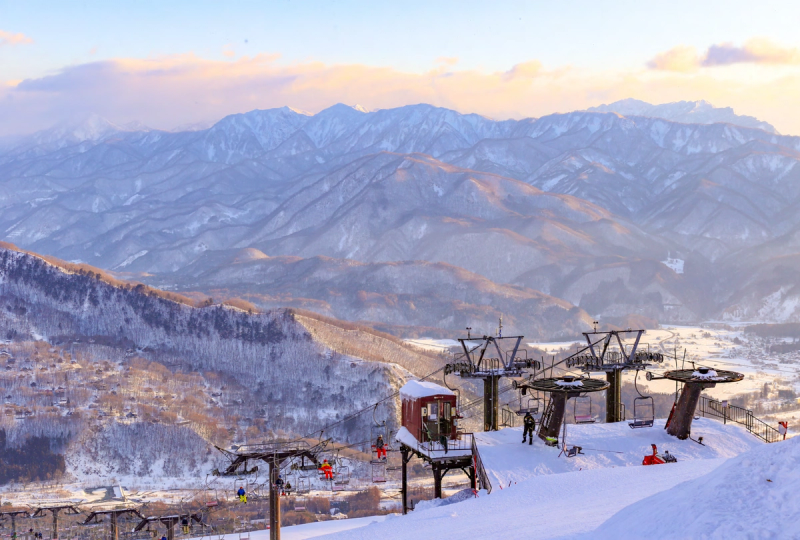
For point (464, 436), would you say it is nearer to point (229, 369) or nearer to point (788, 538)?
point (788, 538)

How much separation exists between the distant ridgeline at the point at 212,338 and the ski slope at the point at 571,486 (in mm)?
69543

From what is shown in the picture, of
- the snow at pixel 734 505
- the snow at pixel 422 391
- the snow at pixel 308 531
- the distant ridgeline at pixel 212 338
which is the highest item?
the snow at pixel 734 505

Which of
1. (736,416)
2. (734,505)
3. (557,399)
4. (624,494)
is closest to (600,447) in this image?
(557,399)

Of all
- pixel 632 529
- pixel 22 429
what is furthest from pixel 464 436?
pixel 22 429

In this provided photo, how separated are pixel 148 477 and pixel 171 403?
21.1m

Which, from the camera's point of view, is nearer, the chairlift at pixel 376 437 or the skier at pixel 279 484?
the skier at pixel 279 484

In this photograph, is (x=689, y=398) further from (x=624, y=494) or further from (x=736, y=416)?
(x=624, y=494)

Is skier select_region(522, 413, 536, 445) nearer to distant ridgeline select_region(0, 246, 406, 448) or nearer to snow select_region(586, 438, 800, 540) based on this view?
snow select_region(586, 438, 800, 540)

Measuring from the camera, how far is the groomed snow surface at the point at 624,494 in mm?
16922

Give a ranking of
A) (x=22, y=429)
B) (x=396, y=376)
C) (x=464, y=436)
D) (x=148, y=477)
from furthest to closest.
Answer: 1. (x=396, y=376)
2. (x=22, y=429)
3. (x=148, y=477)
4. (x=464, y=436)

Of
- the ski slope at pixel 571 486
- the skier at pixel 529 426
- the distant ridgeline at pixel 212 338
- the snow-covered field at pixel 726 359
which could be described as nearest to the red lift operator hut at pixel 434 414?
the ski slope at pixel 571 486

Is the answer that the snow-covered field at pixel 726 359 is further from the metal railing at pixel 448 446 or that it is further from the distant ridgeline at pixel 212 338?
the metal railing at pixel 448 446

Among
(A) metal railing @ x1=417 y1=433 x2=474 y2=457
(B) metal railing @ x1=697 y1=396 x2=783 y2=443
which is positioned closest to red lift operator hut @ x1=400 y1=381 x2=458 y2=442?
(A) metal railing @ x1=417 y1=433 x2=474 y2=457

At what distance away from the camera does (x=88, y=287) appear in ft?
500
